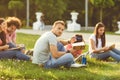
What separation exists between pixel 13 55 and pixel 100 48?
2.24 meters

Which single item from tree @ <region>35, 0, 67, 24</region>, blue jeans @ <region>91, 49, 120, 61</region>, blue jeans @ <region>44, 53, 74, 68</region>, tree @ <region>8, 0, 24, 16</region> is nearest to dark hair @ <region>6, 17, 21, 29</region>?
blue jeans @ <region>44, 53, 74, 68</region>

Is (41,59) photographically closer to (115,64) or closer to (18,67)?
(18,67)

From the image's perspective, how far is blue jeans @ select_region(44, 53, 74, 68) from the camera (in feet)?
33.3

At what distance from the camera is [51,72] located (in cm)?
986

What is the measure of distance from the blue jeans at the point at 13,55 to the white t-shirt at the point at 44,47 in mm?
992

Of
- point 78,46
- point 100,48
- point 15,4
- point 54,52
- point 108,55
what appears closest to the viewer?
point 54,52

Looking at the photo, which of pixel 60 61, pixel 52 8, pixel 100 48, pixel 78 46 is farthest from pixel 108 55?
pixel 52 8

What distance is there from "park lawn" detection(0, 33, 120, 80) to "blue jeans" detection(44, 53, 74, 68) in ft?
0.45

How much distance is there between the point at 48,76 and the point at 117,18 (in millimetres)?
34092

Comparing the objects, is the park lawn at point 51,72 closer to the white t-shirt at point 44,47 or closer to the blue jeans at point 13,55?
the white t-shirt at point 44,47

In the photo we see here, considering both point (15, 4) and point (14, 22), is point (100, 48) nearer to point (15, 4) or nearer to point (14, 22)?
point (14, 22)

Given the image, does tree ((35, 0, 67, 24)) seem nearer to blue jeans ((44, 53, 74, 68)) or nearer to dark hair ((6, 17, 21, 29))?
dark hair ((6, 17, 21, 29))

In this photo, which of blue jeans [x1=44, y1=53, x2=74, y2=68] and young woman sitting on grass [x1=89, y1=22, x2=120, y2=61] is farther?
young woman sitting on grass [x1=89, y1=22, x2=120, y2=61]

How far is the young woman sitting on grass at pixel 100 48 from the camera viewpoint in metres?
12.0
